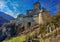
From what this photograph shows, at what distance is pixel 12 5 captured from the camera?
6.19 meters

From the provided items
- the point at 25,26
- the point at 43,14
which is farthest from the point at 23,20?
the point at 43,14

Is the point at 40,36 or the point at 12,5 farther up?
the point at 12,5

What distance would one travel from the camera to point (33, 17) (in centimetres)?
588

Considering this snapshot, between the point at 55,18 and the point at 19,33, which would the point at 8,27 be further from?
the point at 55,18

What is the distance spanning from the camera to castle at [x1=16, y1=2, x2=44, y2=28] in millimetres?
5828

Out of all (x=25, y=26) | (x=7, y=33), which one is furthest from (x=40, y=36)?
(x=7, y=33)

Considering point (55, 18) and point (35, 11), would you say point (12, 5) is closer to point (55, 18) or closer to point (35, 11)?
point (35, 11)

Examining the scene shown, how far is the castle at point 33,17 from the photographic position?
19.1 ft

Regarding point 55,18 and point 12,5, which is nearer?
point 55,18

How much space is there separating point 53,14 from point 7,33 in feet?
4.25

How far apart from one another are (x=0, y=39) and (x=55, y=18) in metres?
1.53

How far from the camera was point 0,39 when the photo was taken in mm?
5930

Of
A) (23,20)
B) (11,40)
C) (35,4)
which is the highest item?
(35,4)

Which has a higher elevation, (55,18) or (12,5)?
(12,5)
